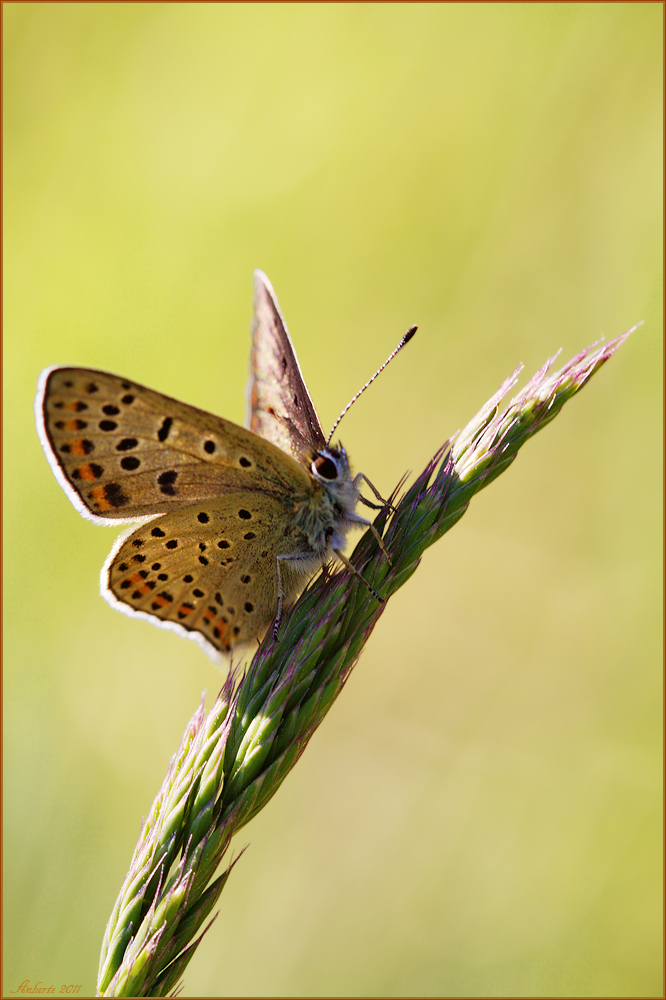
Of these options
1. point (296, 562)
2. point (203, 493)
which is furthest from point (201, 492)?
point (296, 562)

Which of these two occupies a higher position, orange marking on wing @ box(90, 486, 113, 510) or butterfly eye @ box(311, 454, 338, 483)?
butterfly eye @ box(311, 454, 338, 483)

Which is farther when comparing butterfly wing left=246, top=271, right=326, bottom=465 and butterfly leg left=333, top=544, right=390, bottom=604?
butterfly wing left=246, top=271, right=326, bottom=465

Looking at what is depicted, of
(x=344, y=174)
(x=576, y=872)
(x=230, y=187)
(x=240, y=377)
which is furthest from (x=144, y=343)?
(x=576, y=872)

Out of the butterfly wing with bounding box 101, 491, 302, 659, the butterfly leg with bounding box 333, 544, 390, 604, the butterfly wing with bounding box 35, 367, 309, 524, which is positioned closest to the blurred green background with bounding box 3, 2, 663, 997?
the butterfly wing with bounding box 101, 491, 302, 659

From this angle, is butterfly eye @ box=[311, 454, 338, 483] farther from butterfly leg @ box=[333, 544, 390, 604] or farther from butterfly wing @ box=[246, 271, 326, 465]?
butterfly leg @ box=[333, 544, 390, 604]

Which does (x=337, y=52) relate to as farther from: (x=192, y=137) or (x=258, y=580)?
(x=258, y=580)

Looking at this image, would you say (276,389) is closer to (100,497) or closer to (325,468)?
(325,468)

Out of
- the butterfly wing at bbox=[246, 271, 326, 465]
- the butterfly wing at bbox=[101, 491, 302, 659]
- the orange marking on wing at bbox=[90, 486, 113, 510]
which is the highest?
the butterfly wing at bbox=[246, 271, 326, 465]

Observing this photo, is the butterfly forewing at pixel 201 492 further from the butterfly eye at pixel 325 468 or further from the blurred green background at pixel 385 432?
the blurred green background at pixel 385 432
